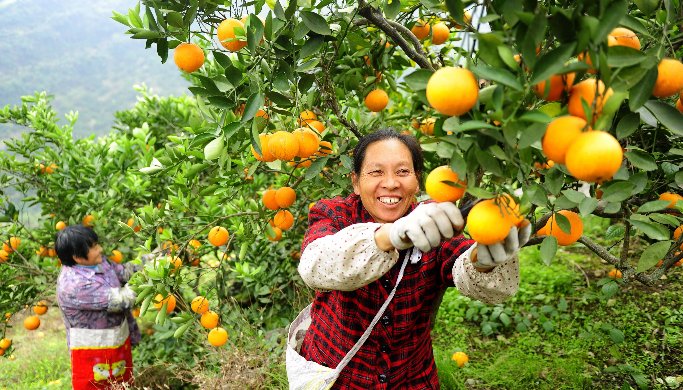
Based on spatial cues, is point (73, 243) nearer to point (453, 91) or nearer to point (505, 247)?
point (505, 247)

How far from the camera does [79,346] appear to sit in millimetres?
3188

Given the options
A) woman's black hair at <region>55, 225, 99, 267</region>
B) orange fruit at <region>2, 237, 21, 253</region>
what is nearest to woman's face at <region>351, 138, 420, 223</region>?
woman's black hair at <region>55, 225, 99, 267</region>

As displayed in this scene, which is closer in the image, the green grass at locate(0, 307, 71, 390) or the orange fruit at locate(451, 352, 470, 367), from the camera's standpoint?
the orange fruit at locate(451, 352, 470, 367)

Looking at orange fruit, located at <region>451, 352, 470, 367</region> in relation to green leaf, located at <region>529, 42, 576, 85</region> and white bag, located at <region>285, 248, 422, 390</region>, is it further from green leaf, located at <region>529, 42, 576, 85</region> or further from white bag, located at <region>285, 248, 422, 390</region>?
green leaf, located at <region>529, 42, 576, 85</region>

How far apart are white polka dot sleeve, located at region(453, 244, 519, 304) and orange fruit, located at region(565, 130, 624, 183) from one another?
1.96 feet

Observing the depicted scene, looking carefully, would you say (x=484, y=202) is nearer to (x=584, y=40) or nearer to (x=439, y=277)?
(x=584, y=40)

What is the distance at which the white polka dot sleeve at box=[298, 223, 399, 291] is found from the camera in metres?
1.19

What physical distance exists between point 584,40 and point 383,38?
154 cm

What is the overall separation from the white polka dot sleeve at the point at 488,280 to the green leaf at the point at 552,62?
2.11 feet

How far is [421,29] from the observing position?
2215 millimetres

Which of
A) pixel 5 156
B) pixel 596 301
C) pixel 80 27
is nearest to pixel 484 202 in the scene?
pixel 596 301

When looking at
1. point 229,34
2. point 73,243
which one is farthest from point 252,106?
point 73,243

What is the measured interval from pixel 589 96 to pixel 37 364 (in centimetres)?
564

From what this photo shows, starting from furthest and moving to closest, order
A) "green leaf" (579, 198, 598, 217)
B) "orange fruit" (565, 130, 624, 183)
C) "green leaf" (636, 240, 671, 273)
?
"green leaf" (636, 240, 671, 273)
"green leaf" (579, 198, 598, 217)
"orange fruit" (565, 130, 624, 183)
